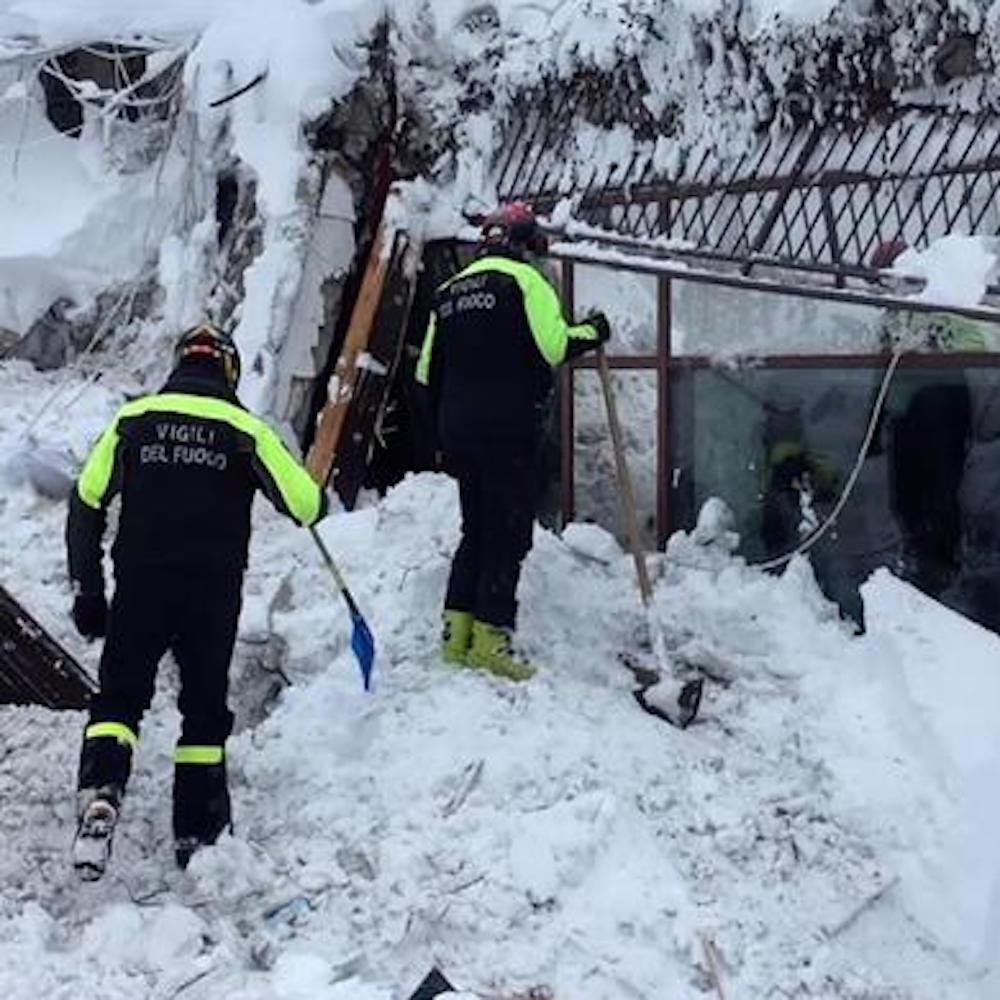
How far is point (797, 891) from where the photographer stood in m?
4.88

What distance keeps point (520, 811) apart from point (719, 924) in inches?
29.5

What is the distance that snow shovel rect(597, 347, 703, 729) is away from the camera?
5.81 meters

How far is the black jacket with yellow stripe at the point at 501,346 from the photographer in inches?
235

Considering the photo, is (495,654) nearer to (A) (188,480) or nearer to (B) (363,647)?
(B) (363,647)

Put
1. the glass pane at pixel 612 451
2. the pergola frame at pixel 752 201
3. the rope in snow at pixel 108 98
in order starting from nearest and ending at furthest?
the pergola frame at pixel 752 201, the glass pane at pixel 612 451, the rope in snow at pixel 108 98

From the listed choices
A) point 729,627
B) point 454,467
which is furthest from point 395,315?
point 729,627

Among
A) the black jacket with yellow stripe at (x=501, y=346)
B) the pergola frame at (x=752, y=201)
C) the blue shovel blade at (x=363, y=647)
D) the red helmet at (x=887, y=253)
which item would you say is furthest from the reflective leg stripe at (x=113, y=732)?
the red helmet at (x=887, y=253)

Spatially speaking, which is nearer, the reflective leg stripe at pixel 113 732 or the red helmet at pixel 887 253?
the reflective leg stripe at pixel 113 732

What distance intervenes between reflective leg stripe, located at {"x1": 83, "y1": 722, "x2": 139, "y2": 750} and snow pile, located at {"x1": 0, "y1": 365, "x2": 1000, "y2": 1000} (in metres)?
0.36

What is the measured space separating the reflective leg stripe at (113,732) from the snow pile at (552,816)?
0.36 m

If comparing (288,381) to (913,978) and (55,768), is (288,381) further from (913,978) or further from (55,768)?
(913,978)

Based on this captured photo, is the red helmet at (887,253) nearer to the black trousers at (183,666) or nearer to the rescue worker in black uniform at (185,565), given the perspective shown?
the rescue worker in black uniform at (185,565)

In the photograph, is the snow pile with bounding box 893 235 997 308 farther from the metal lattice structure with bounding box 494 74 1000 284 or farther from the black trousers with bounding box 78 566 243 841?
the black trousers with bounding box 78 566 243 841

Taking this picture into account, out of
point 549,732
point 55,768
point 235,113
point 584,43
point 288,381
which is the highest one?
point 584,43
